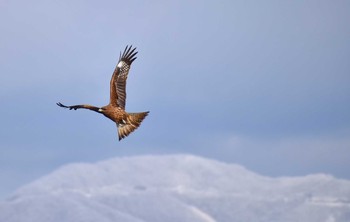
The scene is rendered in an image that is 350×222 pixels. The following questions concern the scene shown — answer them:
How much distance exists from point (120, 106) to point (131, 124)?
2661 millimetres

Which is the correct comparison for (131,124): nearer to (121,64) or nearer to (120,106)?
(120,106)

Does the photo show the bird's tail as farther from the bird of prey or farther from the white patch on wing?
the white patch on wing

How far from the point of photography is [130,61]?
58.6 m

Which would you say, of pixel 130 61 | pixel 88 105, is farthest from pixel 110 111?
pixel 130 61

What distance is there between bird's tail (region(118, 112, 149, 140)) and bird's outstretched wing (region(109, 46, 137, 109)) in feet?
6.56

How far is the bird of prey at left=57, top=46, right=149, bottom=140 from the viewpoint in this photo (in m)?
51.7

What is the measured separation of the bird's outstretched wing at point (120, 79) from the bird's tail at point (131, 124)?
200 centimetres

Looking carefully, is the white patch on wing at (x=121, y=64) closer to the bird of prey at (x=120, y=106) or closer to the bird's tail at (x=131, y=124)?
the bird of prey at (x=120, y=106)

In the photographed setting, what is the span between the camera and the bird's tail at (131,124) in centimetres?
5144

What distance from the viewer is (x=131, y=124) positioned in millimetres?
51750

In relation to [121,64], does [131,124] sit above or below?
below

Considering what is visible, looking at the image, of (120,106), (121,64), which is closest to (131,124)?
(120,106)

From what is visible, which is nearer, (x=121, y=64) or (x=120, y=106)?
(x=120, y=106)

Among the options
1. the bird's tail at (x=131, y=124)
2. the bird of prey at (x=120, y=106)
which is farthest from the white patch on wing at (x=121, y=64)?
the bird's tail at (x=131, y=124)
